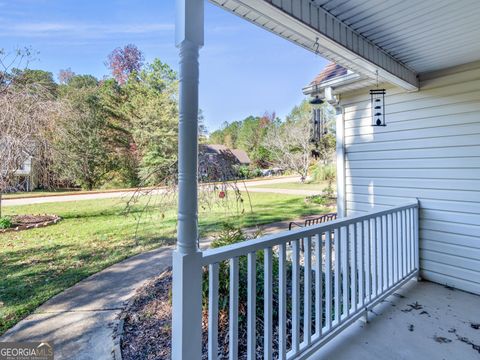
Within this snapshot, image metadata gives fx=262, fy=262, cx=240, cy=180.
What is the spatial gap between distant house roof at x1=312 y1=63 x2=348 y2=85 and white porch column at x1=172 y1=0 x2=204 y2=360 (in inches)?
110

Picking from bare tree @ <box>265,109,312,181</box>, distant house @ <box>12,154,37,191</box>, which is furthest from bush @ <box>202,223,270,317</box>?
bare tree @ <box>265,109,312,181</box>

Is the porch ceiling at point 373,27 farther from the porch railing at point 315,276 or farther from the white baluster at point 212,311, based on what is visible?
the white baluster at point 212,311

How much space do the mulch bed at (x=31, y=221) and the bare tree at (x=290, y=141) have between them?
20.0 ft

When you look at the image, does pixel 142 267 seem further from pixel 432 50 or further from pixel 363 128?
pixel 432 50

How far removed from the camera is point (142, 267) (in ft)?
13.2

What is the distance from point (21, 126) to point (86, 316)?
9.33 ft

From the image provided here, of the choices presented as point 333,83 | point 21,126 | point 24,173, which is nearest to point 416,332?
point 333,83

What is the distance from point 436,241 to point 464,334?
124 cm

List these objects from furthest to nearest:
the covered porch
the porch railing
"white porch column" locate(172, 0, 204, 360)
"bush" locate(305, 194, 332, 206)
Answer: "bush" locate(305, 194, 332, 206) < the porch railing < the covered porch < "white porch column" locate(172, 0, 204, 360)

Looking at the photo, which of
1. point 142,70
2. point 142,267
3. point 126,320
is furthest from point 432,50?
point 142,70

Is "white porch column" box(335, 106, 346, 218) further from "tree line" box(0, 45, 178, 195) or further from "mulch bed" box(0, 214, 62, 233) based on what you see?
"mulch bed" box(0, 214, 62, 233)

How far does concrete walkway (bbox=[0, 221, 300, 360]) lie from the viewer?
82.3 inches

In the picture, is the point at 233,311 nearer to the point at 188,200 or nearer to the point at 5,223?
the point at 188,200

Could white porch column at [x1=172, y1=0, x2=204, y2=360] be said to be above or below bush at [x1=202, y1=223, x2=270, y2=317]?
above
